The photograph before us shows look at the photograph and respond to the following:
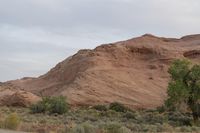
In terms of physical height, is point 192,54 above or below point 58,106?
above

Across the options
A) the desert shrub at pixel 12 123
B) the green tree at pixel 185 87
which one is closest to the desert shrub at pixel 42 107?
the green tree at pixel 185 87

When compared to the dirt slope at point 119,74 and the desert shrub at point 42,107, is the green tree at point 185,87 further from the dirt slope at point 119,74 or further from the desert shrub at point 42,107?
the dirt slope at point 119,74

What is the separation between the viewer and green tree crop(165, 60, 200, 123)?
1508 inches

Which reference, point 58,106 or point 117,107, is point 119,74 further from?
point 58,106

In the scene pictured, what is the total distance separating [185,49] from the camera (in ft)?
263

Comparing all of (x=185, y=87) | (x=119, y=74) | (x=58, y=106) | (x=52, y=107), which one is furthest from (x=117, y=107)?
(x=185, y=87)

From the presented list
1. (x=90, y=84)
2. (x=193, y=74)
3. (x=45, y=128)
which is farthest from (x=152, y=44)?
(x=45, y=128)

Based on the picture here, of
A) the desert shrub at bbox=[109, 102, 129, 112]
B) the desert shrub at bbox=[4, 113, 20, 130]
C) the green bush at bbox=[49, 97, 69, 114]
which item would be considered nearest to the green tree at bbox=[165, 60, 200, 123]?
the green bush at bbox=[49, 97, 69, 114]

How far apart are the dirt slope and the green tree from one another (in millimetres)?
22117

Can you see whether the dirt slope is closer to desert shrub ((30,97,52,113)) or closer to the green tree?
desert shrub ((30,97,52,113))

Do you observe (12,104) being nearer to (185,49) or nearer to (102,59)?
(102,59)

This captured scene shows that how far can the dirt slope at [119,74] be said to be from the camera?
64000mm

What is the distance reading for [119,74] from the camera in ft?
233

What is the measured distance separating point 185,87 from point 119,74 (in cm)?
3285
